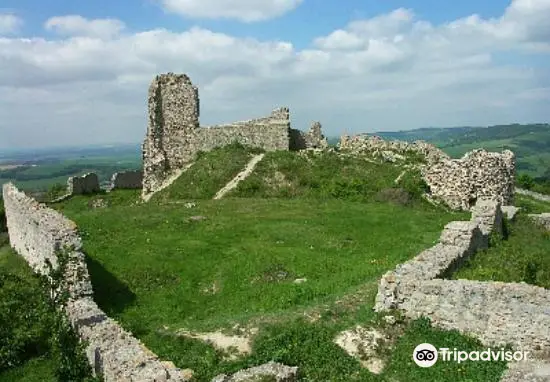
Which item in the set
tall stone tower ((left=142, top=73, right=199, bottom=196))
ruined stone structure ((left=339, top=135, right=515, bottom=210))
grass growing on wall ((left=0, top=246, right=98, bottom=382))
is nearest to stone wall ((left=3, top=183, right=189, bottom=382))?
grass growing on wall ((left=0, top=246, right=98, bottom=382))

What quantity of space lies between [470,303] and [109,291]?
12016 mm

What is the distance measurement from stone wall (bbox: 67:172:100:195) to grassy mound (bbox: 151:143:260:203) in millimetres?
10759

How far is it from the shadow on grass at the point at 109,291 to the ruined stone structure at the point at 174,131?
21321mm

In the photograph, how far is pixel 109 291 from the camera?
20.3 metres

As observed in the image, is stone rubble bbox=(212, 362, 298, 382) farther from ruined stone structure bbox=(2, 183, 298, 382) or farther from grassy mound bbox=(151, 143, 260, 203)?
grassy mound bbox=(151, 143, 260, 203)

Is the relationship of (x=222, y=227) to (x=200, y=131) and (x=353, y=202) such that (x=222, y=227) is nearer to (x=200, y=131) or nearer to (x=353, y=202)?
(x=353, y=202)

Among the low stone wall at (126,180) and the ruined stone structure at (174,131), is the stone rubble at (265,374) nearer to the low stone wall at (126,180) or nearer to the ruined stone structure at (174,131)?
the ruined stone structure at (174,131)

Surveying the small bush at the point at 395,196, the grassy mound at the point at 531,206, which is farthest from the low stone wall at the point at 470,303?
the grassy mound at the point at 531,206

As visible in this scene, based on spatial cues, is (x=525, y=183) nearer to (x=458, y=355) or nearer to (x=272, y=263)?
(x=272, y=263)

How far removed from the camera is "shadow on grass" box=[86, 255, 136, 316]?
19234mm

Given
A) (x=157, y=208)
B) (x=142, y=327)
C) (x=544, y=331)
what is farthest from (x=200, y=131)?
(x=544, y=331)

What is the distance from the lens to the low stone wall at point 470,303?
13.8 metres

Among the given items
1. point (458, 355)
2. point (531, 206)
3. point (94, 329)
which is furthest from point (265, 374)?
point (531, 206)

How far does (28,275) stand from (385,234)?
48.6 ft
